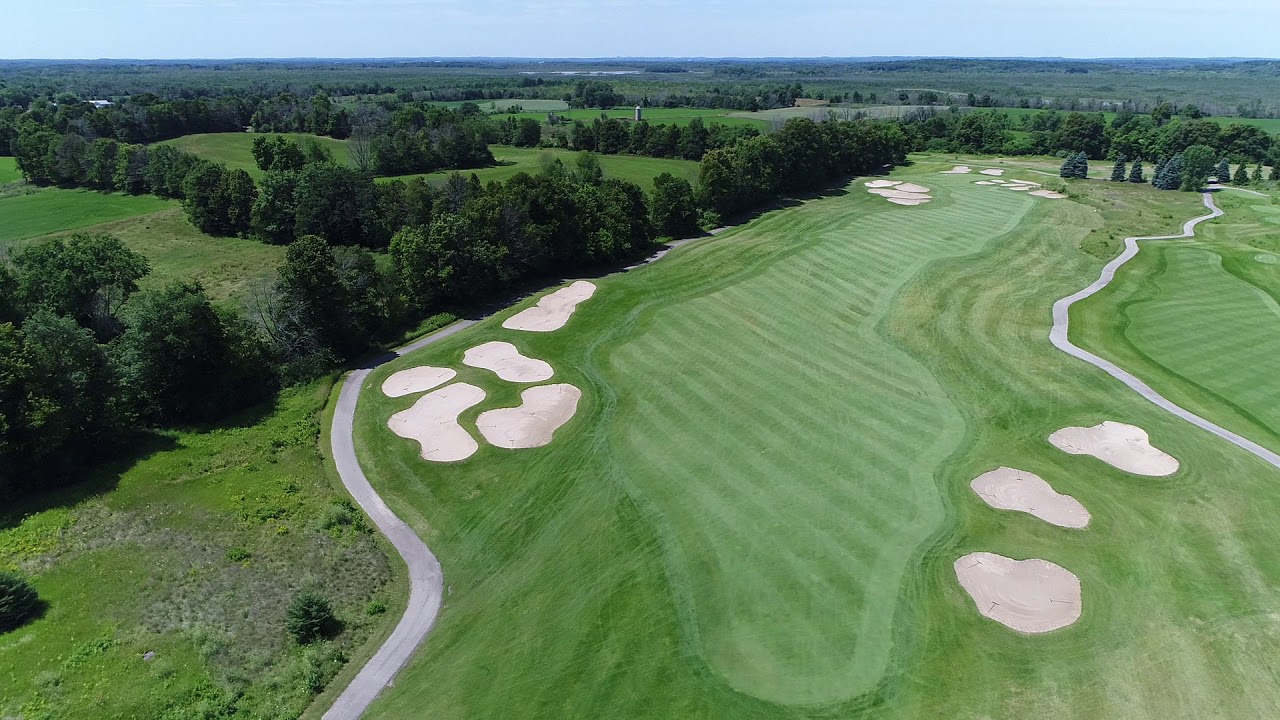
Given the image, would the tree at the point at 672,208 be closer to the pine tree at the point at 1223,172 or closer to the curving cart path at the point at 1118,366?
the curving cart path at the point at 1118,366

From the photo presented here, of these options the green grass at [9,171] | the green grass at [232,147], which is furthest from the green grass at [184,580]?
the green grass at [9,171]

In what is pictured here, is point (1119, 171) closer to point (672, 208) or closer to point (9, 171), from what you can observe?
point (672, 208)

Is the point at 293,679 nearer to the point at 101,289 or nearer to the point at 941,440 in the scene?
the point at 941,440

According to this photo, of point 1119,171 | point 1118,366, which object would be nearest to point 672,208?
point 1118,366

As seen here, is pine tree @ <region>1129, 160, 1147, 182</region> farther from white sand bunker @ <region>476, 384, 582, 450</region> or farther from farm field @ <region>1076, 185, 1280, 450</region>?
white sand bunker @ <region>476, 384, 582, 450</region>

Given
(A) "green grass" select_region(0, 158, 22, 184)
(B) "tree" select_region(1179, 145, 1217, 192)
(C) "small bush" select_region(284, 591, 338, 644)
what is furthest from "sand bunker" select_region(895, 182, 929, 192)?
(A) "green grass" select_region(0, 158, 22, 184)

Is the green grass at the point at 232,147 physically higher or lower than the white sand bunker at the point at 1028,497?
higher
